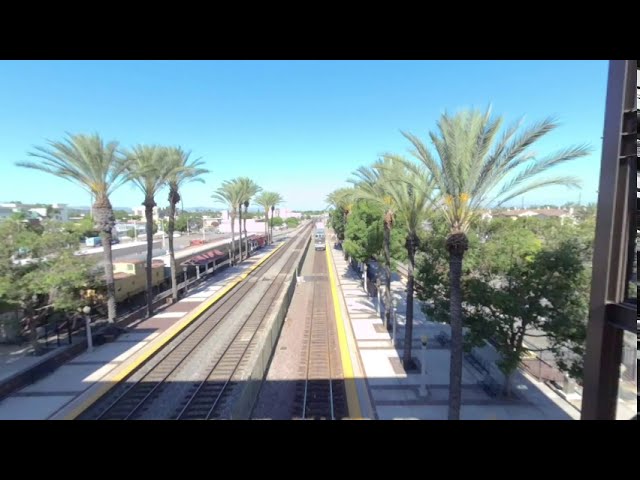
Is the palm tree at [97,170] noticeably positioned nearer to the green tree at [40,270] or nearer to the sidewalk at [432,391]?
the green tree at [40,270]

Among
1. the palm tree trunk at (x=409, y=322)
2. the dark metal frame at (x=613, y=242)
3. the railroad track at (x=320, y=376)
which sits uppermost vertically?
the dark metal frame at (x=613, y=242)

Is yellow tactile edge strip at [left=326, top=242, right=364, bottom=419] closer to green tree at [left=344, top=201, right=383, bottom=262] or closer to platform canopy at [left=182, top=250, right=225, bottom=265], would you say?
green tree at [left=344, top=201, right=383, bottom=262]

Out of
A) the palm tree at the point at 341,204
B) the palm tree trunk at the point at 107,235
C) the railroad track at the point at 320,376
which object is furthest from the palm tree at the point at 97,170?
the palm tree at the point at 341,204

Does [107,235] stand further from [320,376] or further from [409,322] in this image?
[409,322]

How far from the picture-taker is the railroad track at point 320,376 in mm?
8922

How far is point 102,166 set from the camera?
14.6 metres

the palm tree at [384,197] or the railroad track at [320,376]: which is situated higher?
the palm tree at [384,197]

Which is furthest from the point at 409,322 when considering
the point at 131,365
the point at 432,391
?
the point at 131,365

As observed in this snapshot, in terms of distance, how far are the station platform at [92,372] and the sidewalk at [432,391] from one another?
324 inches

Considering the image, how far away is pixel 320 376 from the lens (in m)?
10.8

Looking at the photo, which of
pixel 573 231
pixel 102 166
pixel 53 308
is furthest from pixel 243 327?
pixel 573 231
